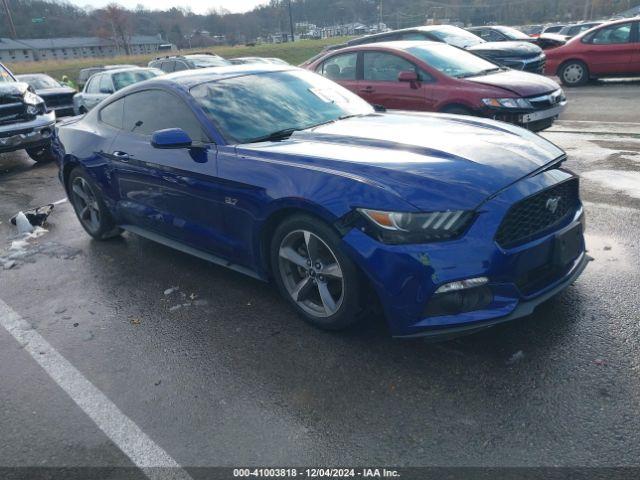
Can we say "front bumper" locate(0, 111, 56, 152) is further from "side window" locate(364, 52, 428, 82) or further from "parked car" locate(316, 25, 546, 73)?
"parked car" locate(316, 25, 546, 73)

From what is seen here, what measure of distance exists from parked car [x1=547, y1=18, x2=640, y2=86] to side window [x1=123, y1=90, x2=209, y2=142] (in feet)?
40.4

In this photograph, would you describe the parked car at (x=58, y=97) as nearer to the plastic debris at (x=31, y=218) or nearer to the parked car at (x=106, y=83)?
the parked car at (x=106, y=83)

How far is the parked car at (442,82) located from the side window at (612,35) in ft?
21.9

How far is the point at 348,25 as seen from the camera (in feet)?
298

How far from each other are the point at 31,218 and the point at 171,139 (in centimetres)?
350

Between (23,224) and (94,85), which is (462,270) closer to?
(23,224)

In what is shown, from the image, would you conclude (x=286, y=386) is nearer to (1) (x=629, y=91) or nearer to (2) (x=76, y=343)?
(2) (x=76, y=343)

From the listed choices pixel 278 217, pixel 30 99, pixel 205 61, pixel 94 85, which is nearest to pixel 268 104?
pixel 278 217

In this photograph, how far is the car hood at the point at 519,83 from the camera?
6941 mm

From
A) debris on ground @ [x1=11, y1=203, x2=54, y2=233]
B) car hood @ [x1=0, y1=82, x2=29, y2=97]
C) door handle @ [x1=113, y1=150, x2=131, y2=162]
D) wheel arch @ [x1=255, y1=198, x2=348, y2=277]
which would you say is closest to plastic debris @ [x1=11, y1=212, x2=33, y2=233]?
debris on ground @ [x1=11, y1=203, x2=54, y2=233]

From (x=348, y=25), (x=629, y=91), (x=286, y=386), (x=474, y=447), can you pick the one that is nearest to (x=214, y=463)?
(x=286, y=386)

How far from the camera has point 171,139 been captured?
362 cm

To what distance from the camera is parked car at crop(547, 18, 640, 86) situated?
12445 mm

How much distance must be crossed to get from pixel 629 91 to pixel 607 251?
9.73 metres
